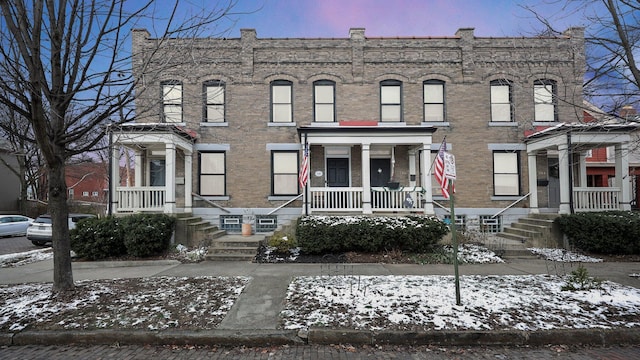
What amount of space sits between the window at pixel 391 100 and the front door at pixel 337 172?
2.58m

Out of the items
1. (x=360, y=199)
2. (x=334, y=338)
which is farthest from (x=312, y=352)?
(x=360, y=199)

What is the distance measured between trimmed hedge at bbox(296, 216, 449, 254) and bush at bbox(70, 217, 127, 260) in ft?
17.3

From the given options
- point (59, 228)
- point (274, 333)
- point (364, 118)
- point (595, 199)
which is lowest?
point (274, 333)

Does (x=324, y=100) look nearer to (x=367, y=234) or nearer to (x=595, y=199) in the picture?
(x=367, y=234)

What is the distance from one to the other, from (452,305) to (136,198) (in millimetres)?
10958

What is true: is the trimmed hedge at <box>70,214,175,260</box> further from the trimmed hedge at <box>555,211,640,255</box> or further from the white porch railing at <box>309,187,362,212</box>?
the trimmed hedge at <box>555,211,640,255</box>

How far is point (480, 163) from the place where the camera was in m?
13.9

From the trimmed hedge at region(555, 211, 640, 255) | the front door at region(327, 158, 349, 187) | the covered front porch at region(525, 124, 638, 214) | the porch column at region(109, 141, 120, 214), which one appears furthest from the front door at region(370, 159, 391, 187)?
the porch column at region(109, 141, 120, 214)

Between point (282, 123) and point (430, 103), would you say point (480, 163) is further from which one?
point (282, 123)

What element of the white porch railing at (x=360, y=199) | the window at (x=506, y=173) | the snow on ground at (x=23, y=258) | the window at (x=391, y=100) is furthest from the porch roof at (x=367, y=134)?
the snow on ground at (x=23, y=258)

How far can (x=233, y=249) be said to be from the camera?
10242 mm

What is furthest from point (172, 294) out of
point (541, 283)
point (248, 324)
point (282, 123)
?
point (282, 123)

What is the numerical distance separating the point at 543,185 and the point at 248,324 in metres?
13.8

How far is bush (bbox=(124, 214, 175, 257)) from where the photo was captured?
9609 mm
